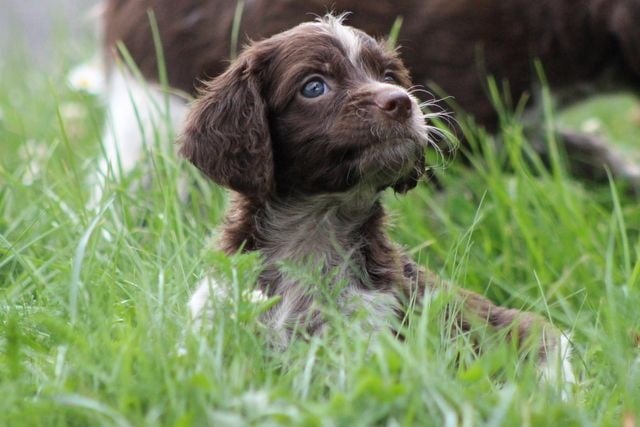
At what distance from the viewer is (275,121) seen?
350 cm

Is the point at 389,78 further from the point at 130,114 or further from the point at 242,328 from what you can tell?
the point at 130,114

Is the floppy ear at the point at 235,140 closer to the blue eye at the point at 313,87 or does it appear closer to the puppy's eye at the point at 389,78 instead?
the blue eye at the point at 313,87

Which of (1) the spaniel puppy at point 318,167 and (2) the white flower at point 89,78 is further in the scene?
(2) the white flower at point 89,78

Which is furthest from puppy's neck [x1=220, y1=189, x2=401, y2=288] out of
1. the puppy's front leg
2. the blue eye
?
the blue eye

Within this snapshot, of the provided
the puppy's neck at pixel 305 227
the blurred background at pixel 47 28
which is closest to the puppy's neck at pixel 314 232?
the puppy's neck at pixel 305 227

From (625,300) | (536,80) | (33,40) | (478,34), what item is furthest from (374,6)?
(33,40)

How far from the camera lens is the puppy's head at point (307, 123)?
3.33m

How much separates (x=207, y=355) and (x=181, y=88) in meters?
2.91

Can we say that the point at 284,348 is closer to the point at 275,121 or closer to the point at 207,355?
the point at 207,355

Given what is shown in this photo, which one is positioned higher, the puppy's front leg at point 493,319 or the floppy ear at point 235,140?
the floppy ear at point 235,140

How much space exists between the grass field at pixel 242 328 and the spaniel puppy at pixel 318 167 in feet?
0.56

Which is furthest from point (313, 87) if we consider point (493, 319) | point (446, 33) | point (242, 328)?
point (446, 33)

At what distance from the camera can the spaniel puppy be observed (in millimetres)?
3338

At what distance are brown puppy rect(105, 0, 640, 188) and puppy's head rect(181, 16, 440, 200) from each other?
187 cm
